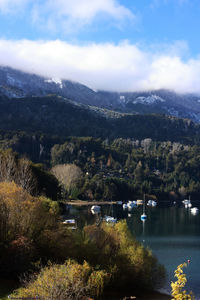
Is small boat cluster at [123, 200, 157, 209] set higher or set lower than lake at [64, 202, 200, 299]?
lower

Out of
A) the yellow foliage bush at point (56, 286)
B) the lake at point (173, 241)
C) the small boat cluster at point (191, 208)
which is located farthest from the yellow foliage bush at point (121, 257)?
the small boat cluster at point (191, 208)

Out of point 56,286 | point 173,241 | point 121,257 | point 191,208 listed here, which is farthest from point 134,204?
point 56,286

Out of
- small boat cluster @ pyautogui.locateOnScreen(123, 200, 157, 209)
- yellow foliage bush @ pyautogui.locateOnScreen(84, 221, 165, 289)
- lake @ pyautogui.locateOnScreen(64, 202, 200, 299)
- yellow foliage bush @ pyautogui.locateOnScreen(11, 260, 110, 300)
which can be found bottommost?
small boat cluster @ pyautogui.locateOnScreen(123, 200, 157, 209)

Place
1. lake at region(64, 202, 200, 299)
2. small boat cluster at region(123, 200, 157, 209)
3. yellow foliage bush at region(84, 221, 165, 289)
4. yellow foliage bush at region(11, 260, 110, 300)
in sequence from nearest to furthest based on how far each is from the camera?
yellow foliage bush at region(11, 260, 110, 300) → yellow foliage bush at region(84, 221, 165, 289) → lake at region(64, 202, 200, 299) → small boat cluster at region(123, 200, 157, 209)

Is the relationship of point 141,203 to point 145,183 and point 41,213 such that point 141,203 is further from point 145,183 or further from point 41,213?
point 41,213

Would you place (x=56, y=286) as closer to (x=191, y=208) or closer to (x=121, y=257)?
(x=121, y=257)

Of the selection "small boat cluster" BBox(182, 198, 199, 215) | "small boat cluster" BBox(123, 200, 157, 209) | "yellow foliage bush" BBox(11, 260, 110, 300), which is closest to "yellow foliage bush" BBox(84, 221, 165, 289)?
"yellow foliage bush" BBox(11, 260, 110, 300)

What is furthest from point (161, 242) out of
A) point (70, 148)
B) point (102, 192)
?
point (70, 148)

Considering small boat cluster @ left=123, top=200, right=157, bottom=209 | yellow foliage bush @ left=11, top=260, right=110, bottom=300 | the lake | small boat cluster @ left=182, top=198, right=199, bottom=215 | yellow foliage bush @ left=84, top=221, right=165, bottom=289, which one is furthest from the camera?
small boat cluster @ left=123, top=200, right=157, bottom=209

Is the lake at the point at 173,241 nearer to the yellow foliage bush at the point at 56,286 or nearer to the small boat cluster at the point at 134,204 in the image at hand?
the yellow foliage bush at the point at 56,286

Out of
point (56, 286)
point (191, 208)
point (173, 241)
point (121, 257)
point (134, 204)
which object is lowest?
point (191, 208)

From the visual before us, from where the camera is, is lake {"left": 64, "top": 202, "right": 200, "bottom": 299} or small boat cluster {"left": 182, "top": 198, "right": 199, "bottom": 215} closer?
lake {"left": 64, "top": 202, "right": 200, "bottom": 299}

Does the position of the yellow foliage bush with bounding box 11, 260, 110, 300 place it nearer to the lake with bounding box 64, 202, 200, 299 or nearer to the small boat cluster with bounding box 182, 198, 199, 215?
the lake with bounding box 64, 202, 200, 299

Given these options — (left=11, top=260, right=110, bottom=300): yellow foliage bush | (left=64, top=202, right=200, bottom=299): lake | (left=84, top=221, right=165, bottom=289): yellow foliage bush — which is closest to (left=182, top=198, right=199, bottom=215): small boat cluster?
(left=64, top=202, right=200, bottom=299): lake
